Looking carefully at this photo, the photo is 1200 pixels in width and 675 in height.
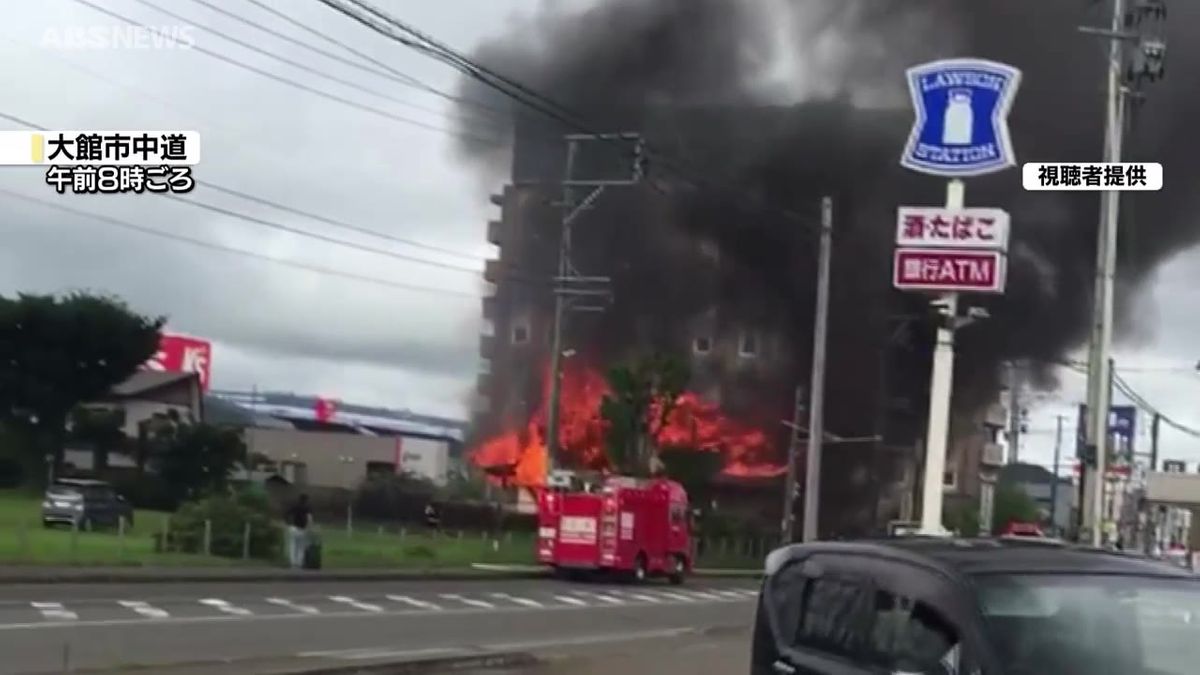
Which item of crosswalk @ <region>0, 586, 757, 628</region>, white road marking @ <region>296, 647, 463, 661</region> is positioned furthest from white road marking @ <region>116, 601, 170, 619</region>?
white road marking @ <region>296, 647, 463, 661</region>

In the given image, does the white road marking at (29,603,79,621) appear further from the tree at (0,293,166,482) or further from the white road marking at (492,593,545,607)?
the tree at (0,293,166,482)

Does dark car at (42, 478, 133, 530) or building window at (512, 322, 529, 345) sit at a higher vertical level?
building window at (512, 322, 529, 345)

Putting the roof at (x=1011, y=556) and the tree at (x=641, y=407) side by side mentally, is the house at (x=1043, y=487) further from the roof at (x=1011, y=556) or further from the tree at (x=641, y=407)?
the roof at (x=1011, y=556)

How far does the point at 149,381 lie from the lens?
264ft

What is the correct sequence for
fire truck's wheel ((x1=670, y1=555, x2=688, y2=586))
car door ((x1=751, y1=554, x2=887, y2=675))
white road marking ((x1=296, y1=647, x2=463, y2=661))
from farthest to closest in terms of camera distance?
fire truck's wheel ((x1=670, y1=555, x2=688, y2=586)), white road marking ((x1=296, y1=647, x2=463, y2=661)), car door ((x1=751, y1=554, x2=887, y2=675))

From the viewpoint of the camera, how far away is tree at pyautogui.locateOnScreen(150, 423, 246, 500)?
6112 cm

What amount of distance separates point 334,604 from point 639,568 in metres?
15.7

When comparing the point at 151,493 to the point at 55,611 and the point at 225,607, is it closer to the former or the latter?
the point at 225,607

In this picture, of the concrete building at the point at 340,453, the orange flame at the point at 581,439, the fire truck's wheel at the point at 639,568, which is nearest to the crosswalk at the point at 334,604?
the fire truck's wheel at the point at 639,568

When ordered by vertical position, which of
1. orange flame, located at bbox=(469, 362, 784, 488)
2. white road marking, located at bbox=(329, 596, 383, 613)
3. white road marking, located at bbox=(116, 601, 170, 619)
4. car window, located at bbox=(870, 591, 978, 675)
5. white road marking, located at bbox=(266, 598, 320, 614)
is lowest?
white road marking, located at bbox=(329, 596, 383, 613)

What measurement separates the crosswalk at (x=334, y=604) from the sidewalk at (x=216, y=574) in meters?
2.45

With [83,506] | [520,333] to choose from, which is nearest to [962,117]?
[83,506]

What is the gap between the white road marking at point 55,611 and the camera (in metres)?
19.7

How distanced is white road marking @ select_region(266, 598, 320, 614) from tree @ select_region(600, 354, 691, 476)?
89.4 feet
